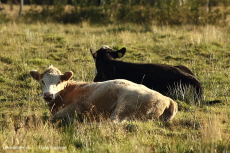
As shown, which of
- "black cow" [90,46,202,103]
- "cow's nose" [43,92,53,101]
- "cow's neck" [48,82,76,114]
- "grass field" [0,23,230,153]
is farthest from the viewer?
"black cow" [90,46,202,103]

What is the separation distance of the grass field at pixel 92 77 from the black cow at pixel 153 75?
694mm

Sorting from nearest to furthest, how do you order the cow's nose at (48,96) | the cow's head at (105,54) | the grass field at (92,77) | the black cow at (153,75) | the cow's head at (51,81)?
the grass field at (92,77)
the cow's nose at (48,96)
the cow's head at (51,81)
the black cow at (153,75)
the cow's head at (105,54)

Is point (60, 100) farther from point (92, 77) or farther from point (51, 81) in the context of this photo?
point (92, 77)

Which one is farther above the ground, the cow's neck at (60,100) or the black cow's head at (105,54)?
the black cow's head at (105,54)

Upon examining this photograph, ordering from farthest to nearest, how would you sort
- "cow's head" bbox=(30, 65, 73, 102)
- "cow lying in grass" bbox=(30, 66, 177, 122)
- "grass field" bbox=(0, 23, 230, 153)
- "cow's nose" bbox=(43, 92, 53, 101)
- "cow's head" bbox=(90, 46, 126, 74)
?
"cow's head" bbox=(90, 46, 126, 74)
"cow's head" bbox=(30, 65, 73, 102)
"cow's nose" bbox=(43, 92, 53, 101)
"cow lying in grass" bbox=(30, 66, 177, 122)
"grass field" bbox=(0, 23, 230, 153)

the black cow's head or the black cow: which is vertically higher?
the black cow's head

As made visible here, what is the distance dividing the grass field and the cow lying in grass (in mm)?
321

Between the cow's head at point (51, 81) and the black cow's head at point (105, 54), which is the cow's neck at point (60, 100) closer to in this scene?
the cow's head at point (51, 81)

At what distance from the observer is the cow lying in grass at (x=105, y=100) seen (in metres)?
8.17

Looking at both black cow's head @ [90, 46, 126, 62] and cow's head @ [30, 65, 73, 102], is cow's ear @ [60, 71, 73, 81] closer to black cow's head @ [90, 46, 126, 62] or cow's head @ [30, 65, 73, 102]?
cow's head @ [30, 65, 73, 102]

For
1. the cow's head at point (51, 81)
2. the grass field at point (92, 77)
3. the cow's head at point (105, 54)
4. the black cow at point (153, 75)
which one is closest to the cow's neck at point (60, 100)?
Result: the cow's head at point (51, 81)

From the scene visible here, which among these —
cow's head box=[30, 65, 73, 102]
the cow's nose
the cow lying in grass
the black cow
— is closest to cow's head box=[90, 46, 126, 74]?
the black cow

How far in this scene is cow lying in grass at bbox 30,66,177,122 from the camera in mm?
8172

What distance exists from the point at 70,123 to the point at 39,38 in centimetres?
1064
